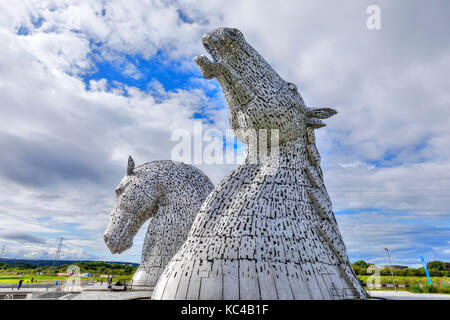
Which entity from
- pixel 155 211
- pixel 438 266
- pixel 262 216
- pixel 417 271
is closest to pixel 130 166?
pixel 155 211

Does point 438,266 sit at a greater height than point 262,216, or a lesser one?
lesser

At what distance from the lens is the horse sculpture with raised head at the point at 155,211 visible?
27.5 feet

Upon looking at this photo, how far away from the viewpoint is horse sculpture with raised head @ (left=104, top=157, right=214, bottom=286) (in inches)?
330

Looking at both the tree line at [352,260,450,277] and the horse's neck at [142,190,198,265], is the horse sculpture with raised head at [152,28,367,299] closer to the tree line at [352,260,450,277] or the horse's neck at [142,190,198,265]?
the horse's neck at [142,190,198,265]

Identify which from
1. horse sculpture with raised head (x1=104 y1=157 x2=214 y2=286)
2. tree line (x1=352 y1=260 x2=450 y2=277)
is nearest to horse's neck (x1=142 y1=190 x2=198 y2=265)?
horse sculpture with raised head (x1=104 y1=157 x2=214 y2=286)

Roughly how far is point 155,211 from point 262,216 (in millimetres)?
5584

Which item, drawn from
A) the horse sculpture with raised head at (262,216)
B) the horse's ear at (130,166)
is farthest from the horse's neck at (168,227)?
the horse sculpture with raised head at (262,216)

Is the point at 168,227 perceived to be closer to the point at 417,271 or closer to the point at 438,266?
the point at 417,271

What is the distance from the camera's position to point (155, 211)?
29.8 feet

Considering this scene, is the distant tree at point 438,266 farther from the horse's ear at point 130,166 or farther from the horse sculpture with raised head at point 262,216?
the horse's ear at point 130,166

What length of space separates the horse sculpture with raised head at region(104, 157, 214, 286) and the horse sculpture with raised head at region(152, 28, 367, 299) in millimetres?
3849

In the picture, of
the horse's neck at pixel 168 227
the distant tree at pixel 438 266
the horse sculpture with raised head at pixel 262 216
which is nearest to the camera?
the horse sculpture with raised head at pixel 262 216

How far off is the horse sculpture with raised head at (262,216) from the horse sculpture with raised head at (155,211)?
3849 millimetres
